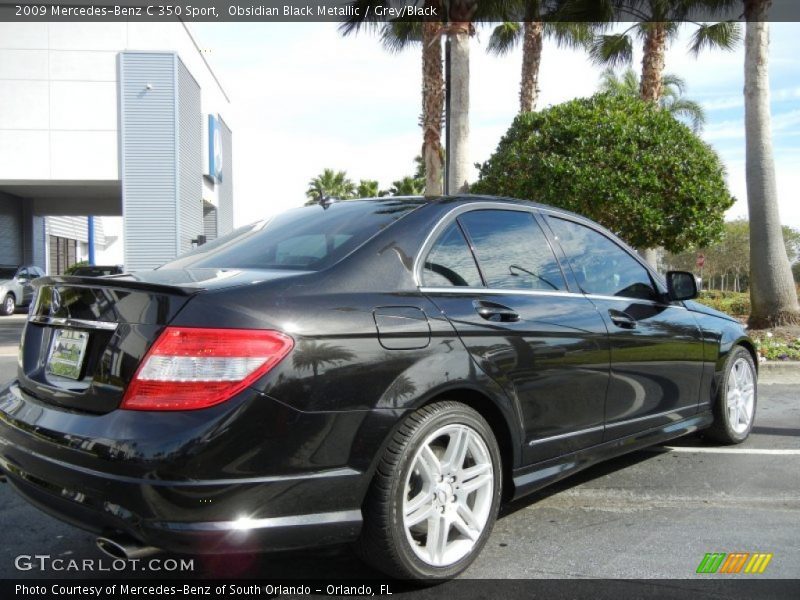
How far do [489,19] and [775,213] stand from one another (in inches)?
264

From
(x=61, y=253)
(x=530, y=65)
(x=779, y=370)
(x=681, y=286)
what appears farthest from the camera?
(x=61, y=253)

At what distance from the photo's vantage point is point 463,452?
2797mm

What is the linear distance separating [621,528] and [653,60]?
14.4 m

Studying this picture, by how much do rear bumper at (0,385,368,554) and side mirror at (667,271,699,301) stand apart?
8.59 ft

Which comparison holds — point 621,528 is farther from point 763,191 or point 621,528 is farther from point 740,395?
point 763,191

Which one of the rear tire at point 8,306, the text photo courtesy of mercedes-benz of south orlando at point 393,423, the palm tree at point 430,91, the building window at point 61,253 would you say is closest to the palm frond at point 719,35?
the palm tree at point 430,91

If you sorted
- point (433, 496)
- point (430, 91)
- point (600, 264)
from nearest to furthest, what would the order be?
point (433, 496) < point (600, 264) < point (430, 91)

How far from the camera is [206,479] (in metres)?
2.19

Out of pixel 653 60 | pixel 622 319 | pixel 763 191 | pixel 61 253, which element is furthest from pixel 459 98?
pixel 61 253

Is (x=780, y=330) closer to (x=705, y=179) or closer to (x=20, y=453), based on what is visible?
(x=705, y=179)

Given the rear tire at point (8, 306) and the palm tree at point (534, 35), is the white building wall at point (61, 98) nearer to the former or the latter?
the rear tire at point (8, 306)

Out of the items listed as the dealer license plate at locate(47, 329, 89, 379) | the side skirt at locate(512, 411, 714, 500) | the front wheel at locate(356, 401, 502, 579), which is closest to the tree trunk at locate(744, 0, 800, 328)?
the side skirt at locate(512, 411, 714, 500)

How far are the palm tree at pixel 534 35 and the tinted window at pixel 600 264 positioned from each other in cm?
1225

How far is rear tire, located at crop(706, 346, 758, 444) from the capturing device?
4695 millimetres
